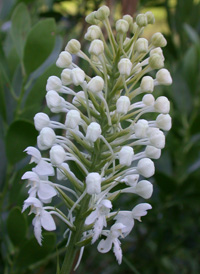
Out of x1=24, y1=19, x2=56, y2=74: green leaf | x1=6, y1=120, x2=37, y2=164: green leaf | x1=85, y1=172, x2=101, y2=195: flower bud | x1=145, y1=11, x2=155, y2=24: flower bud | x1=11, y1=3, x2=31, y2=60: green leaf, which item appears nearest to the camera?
x1=85, y1=172, x2=101, y2=195: flower bud

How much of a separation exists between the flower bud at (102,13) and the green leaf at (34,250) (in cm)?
69

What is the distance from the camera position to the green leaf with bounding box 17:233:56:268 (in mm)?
1384

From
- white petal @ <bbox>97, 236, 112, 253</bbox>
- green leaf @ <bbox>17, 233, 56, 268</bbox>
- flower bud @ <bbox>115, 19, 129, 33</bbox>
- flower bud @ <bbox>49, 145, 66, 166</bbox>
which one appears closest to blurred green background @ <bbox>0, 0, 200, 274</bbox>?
green leaf @ <bbox>17, 233, 56, 268</bbox>

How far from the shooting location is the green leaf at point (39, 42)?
143 centimetres

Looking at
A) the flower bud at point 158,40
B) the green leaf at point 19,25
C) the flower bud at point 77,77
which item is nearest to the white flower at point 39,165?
the flower bud at point 77,77

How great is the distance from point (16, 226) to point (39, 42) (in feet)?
2.08

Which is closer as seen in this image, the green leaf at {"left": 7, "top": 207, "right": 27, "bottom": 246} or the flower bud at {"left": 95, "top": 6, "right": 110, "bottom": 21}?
the flower bud at {"left": 95, "top": 6, "right": 110, "bottom": 21}

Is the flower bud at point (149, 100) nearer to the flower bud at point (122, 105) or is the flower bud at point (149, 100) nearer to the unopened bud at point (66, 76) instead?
the flower bud at point (122, 105)

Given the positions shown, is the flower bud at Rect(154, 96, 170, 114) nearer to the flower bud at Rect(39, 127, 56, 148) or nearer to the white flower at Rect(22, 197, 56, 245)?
the flower bud at Rect(39, 127, 56, 148)

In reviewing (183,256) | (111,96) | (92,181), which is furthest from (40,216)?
(183,256)

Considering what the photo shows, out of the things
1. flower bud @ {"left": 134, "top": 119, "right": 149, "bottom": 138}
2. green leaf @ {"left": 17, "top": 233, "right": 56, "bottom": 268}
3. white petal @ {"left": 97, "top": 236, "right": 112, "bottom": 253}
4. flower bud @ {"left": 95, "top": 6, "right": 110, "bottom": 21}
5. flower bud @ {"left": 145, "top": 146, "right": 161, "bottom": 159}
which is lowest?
green leaf @ {"left": 17, "top": 233, "right": 56, "bottom": 268}

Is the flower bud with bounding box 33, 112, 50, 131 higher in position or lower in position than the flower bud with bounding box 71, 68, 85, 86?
lower

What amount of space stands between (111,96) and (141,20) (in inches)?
8.6

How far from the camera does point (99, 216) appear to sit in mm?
1015
